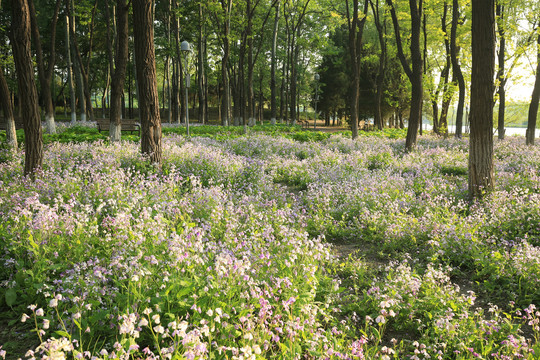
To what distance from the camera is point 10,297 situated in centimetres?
400

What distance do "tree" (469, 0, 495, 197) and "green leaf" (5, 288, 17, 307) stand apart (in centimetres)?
848

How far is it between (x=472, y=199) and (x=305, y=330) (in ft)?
21.4

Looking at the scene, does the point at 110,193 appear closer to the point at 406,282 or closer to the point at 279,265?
the point at 279,265

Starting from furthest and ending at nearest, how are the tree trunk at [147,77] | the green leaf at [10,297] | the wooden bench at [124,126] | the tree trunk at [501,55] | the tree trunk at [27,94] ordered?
the wooden bench at [124,126] < the tree trunk at [501,55] < the tree trunk at [147,77] < the tree trunk at [27,94] < the green leaf at [10,297]

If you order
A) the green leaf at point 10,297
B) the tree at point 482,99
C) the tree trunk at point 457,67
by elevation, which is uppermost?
the tree trunk at point 457,67

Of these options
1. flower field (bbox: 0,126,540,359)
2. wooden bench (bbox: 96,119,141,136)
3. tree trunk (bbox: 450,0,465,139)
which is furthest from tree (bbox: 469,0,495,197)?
wooden bench (bbox: 96,119,141,136)

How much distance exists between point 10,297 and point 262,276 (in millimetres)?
2742

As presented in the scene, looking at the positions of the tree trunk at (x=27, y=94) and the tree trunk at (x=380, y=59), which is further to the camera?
the tree trunk at (x=380, y=59)

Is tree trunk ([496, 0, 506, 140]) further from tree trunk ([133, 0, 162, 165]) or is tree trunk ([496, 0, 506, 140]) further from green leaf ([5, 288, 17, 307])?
green leaf ([5, 288, 17, 307])

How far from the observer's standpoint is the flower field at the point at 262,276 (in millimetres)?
3188

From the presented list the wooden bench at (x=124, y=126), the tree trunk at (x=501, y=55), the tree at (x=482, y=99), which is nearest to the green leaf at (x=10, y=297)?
the tree at (x=482, y=99)

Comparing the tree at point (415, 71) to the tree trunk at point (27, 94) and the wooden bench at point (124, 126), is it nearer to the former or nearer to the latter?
the tree trunk at point (27, 94)

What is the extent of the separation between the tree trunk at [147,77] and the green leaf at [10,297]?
609 centimetres

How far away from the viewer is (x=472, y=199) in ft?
27.5
